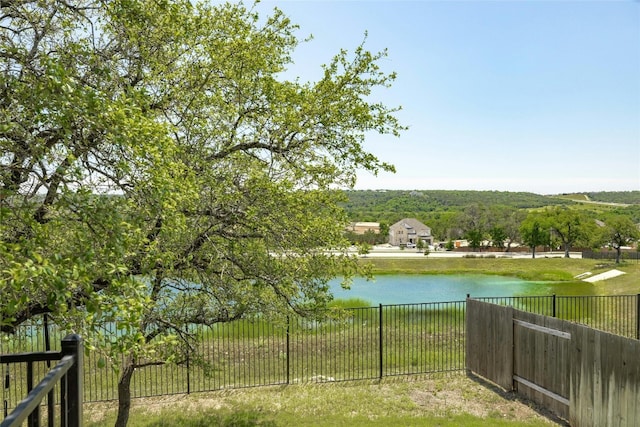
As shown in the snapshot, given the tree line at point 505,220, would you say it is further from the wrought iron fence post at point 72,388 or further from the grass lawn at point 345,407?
the wrought iron fence post at point 72,388

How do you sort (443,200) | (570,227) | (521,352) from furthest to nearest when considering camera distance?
(443,200) → (570,227) → (521,352)

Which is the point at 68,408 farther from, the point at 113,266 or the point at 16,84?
the point at 16,84

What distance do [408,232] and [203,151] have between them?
79.2 metres

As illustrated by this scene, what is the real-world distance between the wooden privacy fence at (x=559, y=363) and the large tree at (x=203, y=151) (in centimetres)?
359

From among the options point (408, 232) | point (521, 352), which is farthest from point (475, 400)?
point (408, 232)

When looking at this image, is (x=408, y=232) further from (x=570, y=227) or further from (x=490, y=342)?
(x=490, y=342)

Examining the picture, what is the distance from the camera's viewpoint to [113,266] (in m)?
2.89

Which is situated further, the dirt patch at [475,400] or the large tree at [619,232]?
the large tree at [619,232]

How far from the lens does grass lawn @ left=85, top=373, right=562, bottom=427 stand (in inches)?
272

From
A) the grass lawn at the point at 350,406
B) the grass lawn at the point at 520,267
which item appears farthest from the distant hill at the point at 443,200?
the grass lawn at the point at 350,406

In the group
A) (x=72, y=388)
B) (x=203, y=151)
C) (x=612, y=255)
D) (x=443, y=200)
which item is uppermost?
(x=443, y=200)

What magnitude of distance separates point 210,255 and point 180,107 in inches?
75.7

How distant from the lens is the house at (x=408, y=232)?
82.2 meters

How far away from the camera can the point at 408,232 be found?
8281 cm
